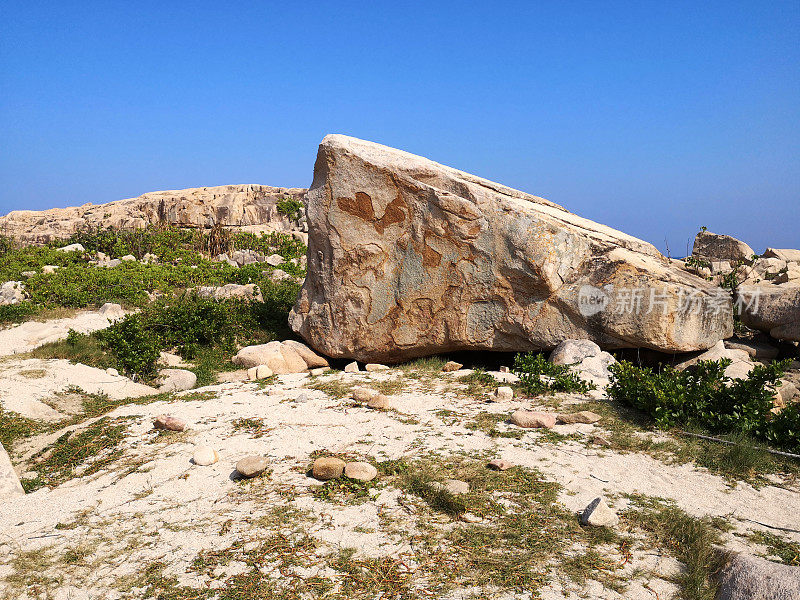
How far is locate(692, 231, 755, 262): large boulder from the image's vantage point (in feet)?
45.2

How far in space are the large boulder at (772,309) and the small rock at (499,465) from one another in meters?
5.91

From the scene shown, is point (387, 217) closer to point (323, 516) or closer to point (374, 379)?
point (374, 379)

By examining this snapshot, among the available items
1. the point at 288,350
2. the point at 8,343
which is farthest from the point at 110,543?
the point at 8,343

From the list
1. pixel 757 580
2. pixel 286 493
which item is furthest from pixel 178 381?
pixel 757 580

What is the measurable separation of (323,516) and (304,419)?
2086 millimetres

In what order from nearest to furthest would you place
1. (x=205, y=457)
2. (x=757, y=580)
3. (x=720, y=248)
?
(x=757, y=580)
(x=205, y=457)
(x=720, y=248)

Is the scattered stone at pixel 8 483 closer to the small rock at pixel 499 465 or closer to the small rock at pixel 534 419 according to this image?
the small rock at pixel 499 465

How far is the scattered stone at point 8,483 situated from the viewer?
445 centimetres

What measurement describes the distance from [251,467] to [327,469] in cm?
63

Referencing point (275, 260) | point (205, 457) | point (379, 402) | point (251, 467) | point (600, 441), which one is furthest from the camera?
point (275, 260)

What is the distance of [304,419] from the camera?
569 centimetres

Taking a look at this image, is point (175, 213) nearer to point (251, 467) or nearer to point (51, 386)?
point (51, 386)

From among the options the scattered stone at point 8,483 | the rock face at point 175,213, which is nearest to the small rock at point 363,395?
the scattered stone at point 8,483

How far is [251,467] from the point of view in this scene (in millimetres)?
4297
